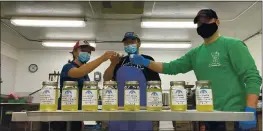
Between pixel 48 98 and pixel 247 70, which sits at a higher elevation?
pixel 247 70

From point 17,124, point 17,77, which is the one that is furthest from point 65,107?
point 17,77

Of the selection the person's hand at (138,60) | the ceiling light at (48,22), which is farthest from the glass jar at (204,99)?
the ceiling light at (48,22)

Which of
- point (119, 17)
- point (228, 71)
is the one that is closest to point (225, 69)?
point (228, 71)

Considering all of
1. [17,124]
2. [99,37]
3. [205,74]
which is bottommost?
[17,124]

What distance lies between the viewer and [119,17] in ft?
18.0

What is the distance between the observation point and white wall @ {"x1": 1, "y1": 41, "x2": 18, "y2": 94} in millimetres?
7656

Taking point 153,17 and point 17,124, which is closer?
point 153,17

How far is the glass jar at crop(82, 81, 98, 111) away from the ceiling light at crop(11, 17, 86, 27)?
166 inches

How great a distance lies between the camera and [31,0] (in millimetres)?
4590

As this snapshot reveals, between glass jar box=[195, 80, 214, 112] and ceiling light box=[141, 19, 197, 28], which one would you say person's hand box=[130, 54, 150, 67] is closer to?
glass jar box=[195, 80, 214, 112]

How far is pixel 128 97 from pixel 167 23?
14.0 ft

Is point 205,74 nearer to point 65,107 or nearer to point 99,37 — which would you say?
point 65,107

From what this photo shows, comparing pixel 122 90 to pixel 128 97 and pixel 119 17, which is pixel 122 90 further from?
pixel 119 17

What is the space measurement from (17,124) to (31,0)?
118 inches
